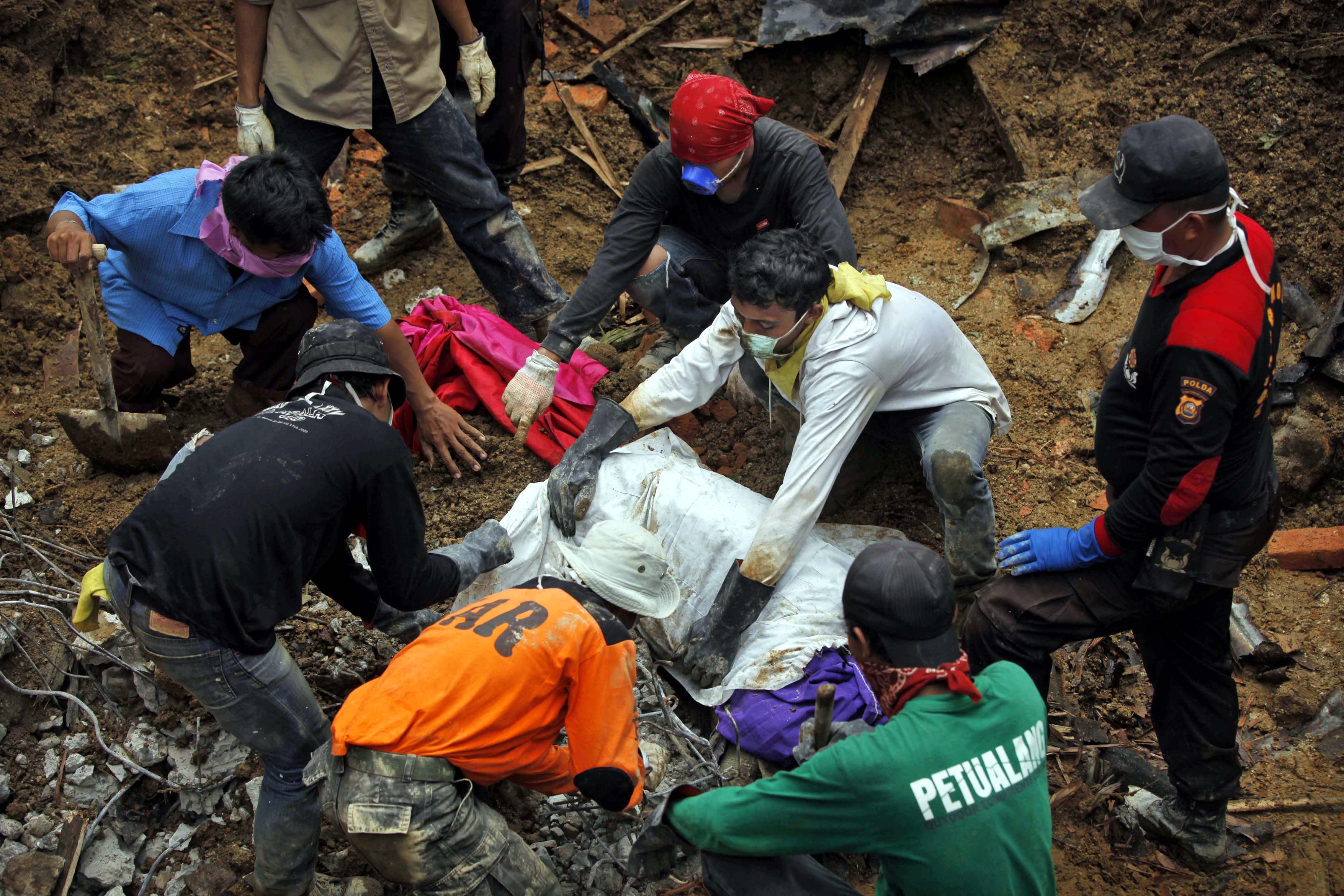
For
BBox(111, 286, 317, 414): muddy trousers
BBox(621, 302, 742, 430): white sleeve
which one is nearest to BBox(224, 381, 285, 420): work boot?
BBox(111, 286, 317, 414): muddy trousers

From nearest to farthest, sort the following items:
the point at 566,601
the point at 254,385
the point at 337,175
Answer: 1. the point at 566,601
2. the point at 254,385
3. the point at 337,175

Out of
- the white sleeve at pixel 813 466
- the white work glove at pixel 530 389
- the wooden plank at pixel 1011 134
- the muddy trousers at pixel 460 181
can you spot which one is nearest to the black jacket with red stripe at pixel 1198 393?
the white sleeve at pixel 813 466

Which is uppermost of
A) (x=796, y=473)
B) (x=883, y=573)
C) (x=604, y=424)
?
(x=883, y=573)

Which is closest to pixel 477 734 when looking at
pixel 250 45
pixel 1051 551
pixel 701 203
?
pixel 1051 551

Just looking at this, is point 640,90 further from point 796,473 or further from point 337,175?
point 796,473

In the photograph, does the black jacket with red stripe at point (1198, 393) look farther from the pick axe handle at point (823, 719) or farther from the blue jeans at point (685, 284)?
the blue jeans at point (685, 284)

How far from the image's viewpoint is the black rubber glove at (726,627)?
313 cm

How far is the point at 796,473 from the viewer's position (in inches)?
120

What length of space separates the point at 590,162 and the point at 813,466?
328cm

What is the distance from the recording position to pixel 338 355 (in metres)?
2.67

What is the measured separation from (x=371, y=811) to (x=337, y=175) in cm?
428

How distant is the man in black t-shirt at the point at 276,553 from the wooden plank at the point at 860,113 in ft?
11.6

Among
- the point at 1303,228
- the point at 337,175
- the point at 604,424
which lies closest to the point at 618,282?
the point at 604,424

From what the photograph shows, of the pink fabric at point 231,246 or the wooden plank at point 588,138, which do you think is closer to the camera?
the pink fabric at point 231,246
